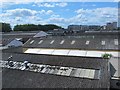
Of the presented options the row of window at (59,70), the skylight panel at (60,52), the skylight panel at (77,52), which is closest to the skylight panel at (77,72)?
the row of window at (59,70)

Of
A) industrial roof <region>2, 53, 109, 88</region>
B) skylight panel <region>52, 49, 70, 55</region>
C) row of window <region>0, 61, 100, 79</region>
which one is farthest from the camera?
A: skylight panel <region>52, 49, 70, 55</region>

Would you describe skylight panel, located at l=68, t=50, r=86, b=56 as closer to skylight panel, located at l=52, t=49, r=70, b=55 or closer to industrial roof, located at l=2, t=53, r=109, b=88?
skylight panel, located at l=52, t=49, r=70, b=55

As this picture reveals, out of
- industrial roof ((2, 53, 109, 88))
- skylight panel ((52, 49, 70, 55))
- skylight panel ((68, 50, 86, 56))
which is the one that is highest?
industrial roof ((2, 53, 109, 88))

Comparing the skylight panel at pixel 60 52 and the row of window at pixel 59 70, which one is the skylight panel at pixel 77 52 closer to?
the skylight panel at pixel 60 52

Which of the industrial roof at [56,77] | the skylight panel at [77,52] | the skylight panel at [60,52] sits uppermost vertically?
the industrial roof at [56,77]

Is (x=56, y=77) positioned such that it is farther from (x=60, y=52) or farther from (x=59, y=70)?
(x=60, y=52)

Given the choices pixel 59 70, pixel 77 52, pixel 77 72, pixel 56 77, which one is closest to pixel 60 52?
pixel 77 52

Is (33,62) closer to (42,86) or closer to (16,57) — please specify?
(16,57)

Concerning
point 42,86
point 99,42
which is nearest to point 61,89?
point 42,86

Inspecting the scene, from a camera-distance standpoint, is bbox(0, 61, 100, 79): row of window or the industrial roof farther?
bbox(0, 61, 100, 79): row of window

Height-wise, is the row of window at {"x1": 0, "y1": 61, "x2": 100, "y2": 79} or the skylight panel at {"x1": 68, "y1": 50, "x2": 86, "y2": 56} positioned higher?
the row of window at {"x1": 0, "y1": 61, "x2": 100, "y2": 79}

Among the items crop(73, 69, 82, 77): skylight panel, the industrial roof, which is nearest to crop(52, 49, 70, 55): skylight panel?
the industrial roof
